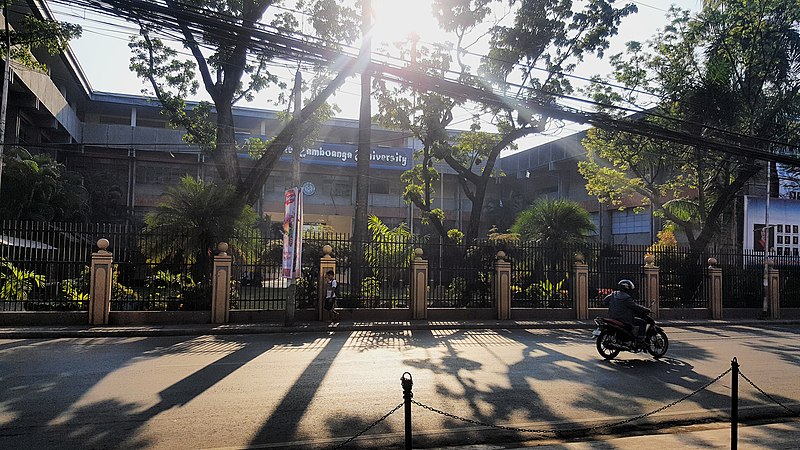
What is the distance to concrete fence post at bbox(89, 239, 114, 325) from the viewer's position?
1478cm

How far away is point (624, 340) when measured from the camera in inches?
433

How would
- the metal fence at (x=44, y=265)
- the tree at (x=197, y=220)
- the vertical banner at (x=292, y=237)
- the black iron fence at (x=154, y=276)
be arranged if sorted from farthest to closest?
the tree at (x=197, y=220) < the black iron fence at (x=154, y=276) < the vertical banner at (x=292, y=237) < the metal fence at (x=44, y=265)

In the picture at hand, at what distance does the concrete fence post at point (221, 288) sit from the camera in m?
15.7

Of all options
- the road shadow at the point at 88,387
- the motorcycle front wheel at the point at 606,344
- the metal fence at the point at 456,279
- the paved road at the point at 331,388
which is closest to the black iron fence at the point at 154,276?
the paved road at the point at 331,388

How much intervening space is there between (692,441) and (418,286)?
37.6ft

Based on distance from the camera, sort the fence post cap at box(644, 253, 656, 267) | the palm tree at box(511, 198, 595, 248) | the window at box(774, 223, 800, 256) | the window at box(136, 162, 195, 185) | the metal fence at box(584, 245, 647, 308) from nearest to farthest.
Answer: the metal fence at box(584, 245, 647, 308) < the fence post cap at box(644, 253, 656, 267) < the palm tree at box(511, 198, 595, 248) < the window at box(774, 223, 800, 256) < the window at box(136, 162, 195, 185)

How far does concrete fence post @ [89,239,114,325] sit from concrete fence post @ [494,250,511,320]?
35.9ft

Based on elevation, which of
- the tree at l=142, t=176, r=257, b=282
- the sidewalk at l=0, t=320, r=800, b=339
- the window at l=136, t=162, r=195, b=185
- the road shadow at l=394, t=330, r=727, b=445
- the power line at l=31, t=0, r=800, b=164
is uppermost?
the window at l=136, t=162, r=195, b=185

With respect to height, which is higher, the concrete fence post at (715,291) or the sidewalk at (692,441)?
the concrete fence post at (715,291)

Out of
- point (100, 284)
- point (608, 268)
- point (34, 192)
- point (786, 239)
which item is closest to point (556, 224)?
point (608, 268)

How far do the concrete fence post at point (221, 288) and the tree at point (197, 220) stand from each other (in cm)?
150

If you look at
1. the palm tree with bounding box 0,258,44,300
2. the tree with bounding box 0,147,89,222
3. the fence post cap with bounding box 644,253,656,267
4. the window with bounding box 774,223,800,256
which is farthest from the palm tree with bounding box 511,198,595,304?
the tree with bounding box 0,147,89,222

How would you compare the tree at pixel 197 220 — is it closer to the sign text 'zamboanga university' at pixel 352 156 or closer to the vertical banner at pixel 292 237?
the vertical banner at pixel 292 237

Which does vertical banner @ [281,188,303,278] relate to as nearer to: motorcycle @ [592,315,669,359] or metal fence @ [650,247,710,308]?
motorcycle @ [592,315,669,359]
